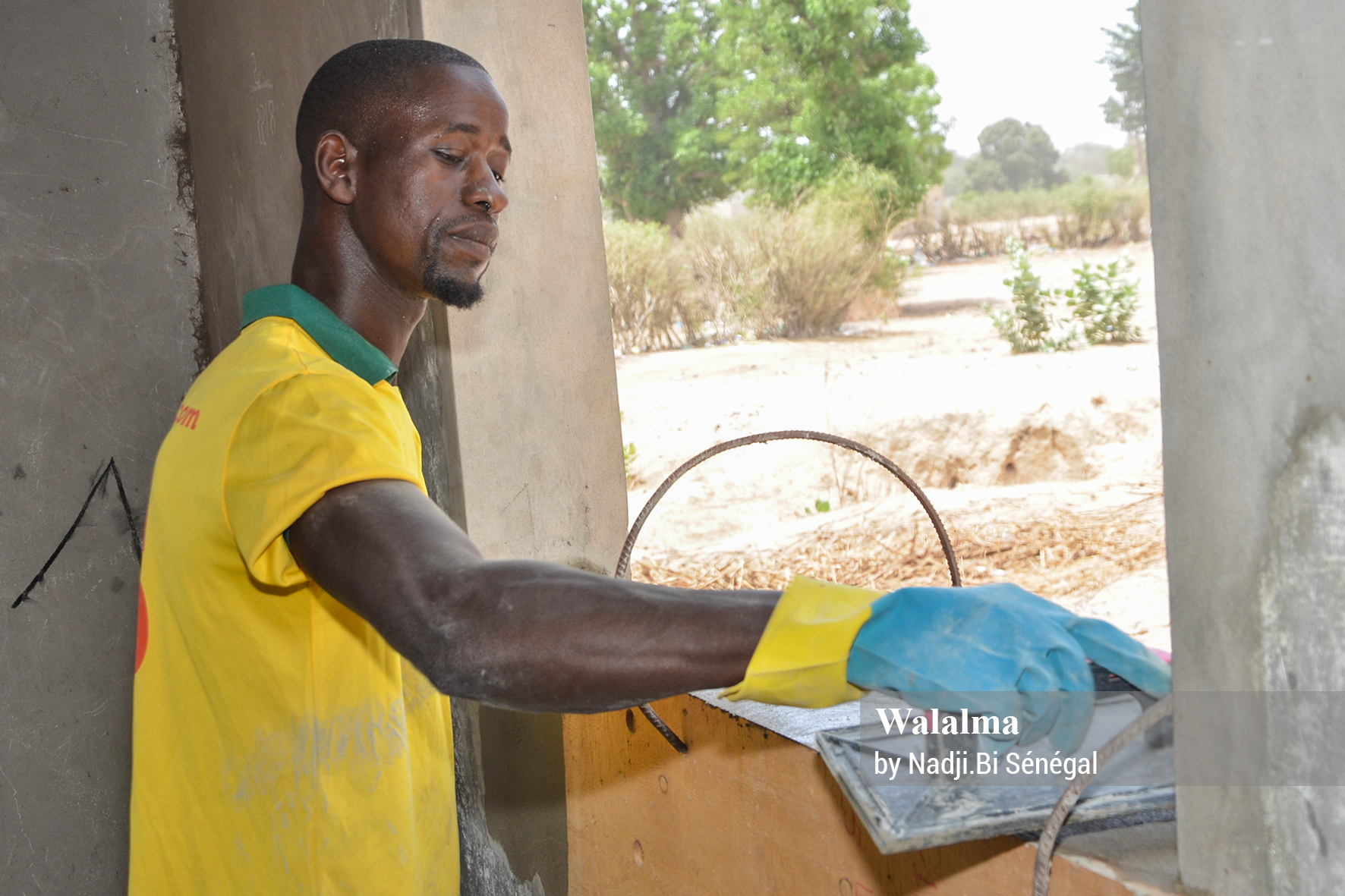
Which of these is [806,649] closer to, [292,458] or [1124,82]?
[292,458]

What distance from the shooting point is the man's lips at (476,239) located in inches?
59.4

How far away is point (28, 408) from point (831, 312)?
9.95 metres

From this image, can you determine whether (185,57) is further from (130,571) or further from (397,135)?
(397,135)

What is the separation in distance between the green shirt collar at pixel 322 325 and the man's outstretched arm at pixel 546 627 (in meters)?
0.58

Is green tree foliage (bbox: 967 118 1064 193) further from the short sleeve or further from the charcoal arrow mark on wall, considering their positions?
the short sleeve

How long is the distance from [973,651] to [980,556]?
16.3ft

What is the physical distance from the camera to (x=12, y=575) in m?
2.54

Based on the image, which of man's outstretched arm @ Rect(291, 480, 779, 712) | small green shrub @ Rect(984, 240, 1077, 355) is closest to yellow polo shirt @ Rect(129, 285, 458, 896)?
man's outstretched arm @ Rect(291, 480, 779, 712)

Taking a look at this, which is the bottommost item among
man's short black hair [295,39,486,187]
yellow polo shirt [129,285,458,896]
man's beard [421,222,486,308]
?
yellow polo shirt [129,285,458,896]

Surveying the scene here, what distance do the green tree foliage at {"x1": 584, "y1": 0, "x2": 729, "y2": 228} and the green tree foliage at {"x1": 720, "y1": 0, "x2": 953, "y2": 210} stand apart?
3708 mm

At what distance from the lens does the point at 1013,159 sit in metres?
41.4

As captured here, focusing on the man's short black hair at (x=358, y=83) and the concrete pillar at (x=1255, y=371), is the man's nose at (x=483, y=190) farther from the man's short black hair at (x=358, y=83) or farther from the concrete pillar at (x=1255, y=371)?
the concrete pillar at (x=1255, y=371)

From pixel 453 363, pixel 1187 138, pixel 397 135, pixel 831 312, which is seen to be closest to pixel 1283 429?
pixel 1187 138

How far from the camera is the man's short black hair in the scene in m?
1.49
